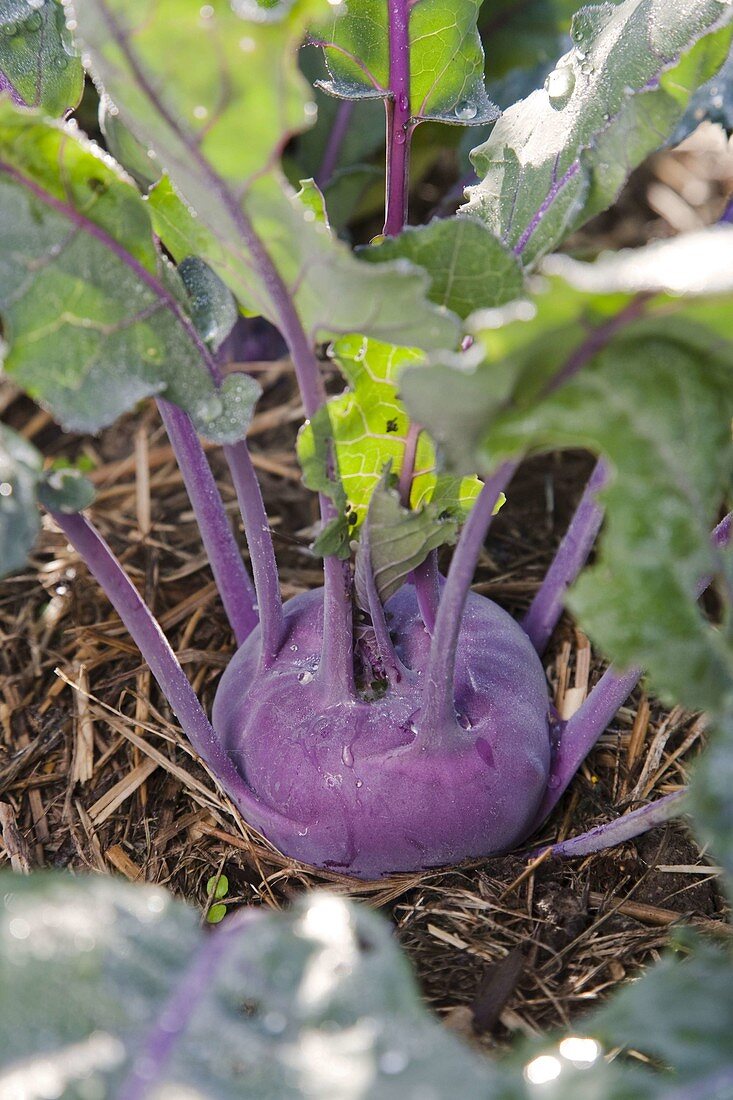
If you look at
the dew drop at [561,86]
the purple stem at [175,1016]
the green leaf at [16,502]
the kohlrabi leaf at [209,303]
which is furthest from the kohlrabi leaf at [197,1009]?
the dew drop at [561,86]

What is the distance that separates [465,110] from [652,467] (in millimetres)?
513

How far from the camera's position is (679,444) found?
0.56 metres

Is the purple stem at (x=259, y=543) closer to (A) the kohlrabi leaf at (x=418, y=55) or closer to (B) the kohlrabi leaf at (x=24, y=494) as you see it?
(B) the kohlrabi leaf at (x=24, y=494)

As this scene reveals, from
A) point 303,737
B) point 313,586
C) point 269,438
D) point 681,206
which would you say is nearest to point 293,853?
point 303,737

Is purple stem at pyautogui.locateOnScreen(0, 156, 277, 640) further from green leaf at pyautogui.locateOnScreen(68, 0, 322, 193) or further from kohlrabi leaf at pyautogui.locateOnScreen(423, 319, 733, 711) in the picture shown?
kohlrabi leaf at pyautogui.locateOnScreen(423, 319, 733, 711)

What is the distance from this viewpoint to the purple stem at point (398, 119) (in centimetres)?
90

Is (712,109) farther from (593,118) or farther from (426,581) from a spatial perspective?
(426,581)

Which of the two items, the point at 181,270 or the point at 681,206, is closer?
the point at 181,270

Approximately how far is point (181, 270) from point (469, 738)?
0.43 m

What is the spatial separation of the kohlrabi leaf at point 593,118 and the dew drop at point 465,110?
1.5 inches

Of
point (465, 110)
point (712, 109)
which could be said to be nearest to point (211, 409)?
point (465, 110)


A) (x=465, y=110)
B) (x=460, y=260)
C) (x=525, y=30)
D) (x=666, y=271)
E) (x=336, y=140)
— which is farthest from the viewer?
(x=336, y=140)

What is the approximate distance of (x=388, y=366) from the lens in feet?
2.57

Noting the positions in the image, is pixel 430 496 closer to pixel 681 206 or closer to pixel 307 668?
pixel 307 668
